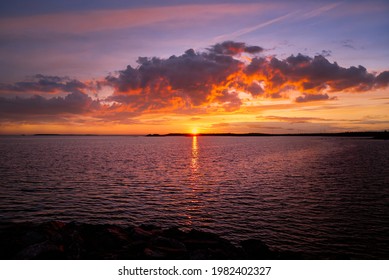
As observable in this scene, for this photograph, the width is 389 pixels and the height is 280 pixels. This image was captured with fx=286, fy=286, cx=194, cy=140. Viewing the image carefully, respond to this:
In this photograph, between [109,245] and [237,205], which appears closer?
[109,245]

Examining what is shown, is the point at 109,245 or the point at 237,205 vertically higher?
the point at 109,245

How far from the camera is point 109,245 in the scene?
61.0 feet

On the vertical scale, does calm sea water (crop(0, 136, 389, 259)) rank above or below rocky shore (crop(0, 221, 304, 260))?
below

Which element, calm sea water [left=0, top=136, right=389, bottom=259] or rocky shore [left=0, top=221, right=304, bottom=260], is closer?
rocky shore [left=0, top=221, right=304, bottom=260]

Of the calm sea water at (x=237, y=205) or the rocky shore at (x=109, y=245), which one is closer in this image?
the rocky shore at (x=109, y=245)

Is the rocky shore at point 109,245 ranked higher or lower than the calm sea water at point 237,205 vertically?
higher

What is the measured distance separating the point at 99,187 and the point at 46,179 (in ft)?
44.0

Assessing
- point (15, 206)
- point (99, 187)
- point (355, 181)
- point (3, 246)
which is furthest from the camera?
point (355, 181)

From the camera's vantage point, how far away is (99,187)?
45.9 meters

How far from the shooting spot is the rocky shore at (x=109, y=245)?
16500mm

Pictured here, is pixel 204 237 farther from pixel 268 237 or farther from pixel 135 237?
pixel 268 237

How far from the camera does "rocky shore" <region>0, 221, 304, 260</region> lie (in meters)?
16.5

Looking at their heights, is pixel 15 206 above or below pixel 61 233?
below
